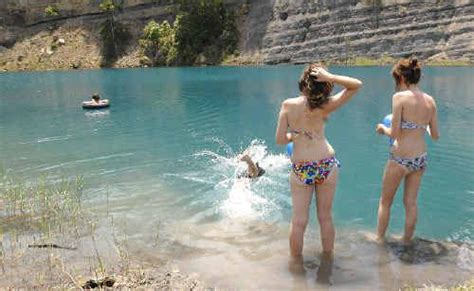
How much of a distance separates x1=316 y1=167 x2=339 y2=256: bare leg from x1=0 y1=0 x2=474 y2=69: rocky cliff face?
5319cm

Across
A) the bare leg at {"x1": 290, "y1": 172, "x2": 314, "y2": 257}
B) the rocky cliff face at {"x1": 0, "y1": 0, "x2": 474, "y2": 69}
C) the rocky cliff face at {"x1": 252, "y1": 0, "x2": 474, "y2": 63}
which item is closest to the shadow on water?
the bare leg at {"x1": 290, "y1": 172, "x2": 314, "y2": 257}

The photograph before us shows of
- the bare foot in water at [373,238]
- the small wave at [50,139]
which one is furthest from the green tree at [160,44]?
the bare foot in water at [373,238]

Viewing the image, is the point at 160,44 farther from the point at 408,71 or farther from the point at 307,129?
the point at 307,129

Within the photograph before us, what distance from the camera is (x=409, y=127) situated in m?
8.27

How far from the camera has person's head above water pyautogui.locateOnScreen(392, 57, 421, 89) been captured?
8156 mm

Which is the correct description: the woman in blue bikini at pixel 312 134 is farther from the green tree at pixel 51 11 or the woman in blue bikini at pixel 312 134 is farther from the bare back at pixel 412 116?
the green tree at pixel 51 11

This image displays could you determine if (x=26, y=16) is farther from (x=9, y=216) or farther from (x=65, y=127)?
(x=9, y=216)

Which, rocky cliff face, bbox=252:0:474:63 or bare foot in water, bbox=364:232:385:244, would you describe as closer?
bare foot in water, bbox=364:232:385:244

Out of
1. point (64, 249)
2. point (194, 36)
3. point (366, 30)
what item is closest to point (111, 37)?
point (194, 36)

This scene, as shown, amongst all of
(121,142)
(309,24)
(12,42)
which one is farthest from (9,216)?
(12,42)

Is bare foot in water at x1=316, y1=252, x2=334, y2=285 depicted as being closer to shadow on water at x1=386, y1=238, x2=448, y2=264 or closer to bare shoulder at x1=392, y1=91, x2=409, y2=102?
shadow on water at x1=386, y1=238, x2=448, y2=264

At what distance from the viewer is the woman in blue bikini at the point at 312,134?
7434 mm

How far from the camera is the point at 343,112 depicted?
26.9 m

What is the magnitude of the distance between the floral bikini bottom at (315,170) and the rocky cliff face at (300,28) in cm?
5368
